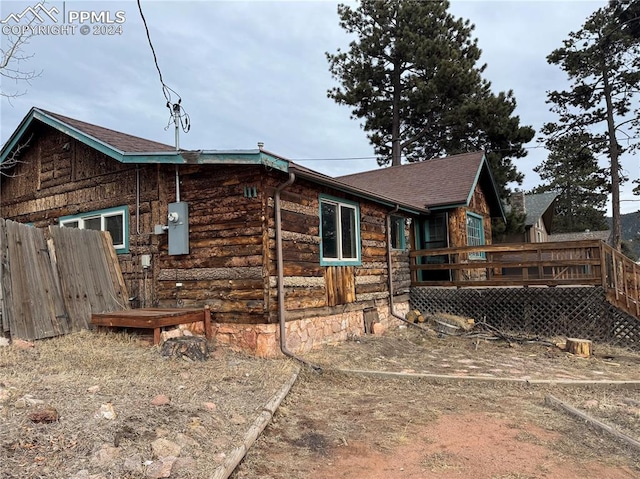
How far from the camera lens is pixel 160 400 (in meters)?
4.22

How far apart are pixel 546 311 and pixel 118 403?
367 inches

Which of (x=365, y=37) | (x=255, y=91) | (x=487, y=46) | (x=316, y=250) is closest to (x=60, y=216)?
(x=316, y=250)

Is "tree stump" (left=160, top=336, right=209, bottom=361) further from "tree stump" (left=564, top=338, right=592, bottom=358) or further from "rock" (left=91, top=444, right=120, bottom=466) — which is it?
"tree stump" (left=564, top=338, right=592, bottom=358)

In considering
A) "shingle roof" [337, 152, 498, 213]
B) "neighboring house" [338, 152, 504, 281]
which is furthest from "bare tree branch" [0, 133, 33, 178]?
"neighboring house" [338, 152, 504, 281]

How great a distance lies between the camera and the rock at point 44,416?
3389 mm

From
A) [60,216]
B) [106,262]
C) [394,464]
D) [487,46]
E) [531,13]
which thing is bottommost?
[394,464]

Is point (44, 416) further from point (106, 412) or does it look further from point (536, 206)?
point (536, 206)

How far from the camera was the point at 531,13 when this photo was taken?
10.6m

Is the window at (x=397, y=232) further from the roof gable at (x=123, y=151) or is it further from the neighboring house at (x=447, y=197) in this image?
the roof gable at (x=123, y=151)

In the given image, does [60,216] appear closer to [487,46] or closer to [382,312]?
[382,312]

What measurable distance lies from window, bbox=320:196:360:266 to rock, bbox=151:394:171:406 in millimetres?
4517

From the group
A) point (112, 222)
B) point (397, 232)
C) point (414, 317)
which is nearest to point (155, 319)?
point (112, 222)

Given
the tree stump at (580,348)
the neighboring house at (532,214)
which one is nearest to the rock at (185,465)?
the tree stump at (580,348)

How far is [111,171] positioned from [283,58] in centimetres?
644
